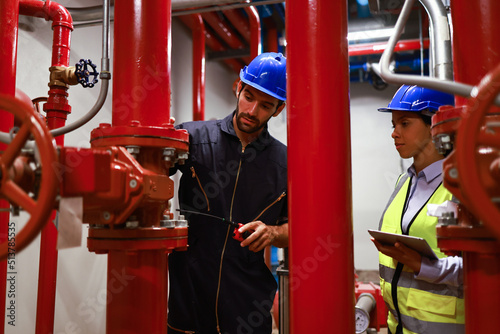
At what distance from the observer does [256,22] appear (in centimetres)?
281

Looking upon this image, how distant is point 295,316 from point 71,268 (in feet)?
5.89

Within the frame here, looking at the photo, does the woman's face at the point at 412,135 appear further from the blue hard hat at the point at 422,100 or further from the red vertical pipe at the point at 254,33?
the red vertical pipe at the point at 254,33

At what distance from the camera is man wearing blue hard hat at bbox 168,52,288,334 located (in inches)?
54.1

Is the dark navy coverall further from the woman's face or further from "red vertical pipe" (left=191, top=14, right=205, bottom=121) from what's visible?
"red vertical pipe" (left=191, top=14, right=205, bottom=121)

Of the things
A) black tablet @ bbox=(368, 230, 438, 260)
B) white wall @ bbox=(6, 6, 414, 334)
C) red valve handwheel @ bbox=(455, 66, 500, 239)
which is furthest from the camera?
white wall @ bbox=(6, 6, 414, 334)

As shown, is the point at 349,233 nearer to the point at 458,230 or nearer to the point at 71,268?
the point at 458,230

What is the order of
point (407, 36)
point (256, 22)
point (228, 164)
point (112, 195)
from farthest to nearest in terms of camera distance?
point (407, 36) → point (256, 22) → point (228, 164) → point (112, 195)

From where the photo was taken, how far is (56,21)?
1776 mm

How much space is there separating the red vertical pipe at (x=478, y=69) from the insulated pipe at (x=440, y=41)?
0.10 metres

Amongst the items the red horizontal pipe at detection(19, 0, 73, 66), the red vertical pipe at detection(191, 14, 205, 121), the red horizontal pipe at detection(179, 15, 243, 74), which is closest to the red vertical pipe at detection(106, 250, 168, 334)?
the red horizontal pipe at detection(19, 0, 73, 66)

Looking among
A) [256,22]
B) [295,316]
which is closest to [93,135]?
[295,316]

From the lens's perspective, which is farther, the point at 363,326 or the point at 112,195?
the point at 363,326

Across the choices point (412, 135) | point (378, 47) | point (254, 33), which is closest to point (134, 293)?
point (412, 135)

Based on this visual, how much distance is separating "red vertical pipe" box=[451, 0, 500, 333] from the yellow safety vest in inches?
22.1
